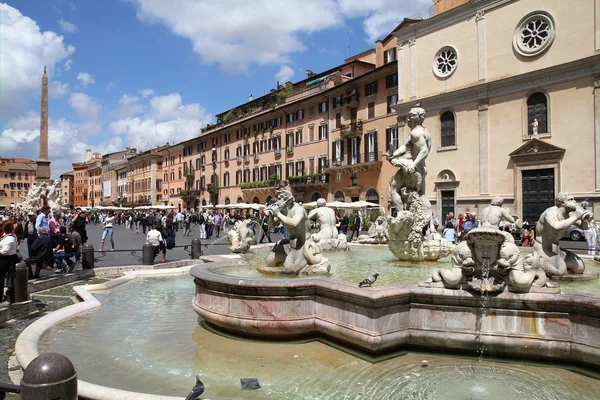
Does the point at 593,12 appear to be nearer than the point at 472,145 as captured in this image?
Yes

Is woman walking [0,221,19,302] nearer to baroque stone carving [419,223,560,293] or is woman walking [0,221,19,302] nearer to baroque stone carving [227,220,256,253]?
baroque stone carving [227,220,256,253]

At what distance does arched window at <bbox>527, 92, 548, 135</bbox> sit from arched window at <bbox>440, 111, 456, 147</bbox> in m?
4.75

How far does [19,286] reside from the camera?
281 inches

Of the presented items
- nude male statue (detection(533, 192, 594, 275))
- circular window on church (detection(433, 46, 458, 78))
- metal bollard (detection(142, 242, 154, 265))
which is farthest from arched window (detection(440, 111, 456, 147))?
nude male statue (detection(533, 192, 594, 275))

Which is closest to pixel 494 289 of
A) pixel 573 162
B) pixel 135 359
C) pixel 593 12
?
pixel 135 359

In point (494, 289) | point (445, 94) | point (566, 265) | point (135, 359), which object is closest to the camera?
point (494, 289)

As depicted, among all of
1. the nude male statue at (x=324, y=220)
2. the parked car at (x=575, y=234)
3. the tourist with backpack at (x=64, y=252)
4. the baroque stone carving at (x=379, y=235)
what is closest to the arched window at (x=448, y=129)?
the parked car at (x=575, y=234)

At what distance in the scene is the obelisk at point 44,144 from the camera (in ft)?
124

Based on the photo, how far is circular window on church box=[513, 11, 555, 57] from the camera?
2503 centimetres

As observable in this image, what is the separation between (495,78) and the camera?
89.8 ft

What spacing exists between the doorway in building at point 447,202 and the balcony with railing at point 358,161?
756cm

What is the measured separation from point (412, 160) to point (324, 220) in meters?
2.85

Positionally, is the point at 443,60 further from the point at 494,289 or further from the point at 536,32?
the point at 494,289

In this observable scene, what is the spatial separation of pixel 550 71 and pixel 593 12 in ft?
10.8
